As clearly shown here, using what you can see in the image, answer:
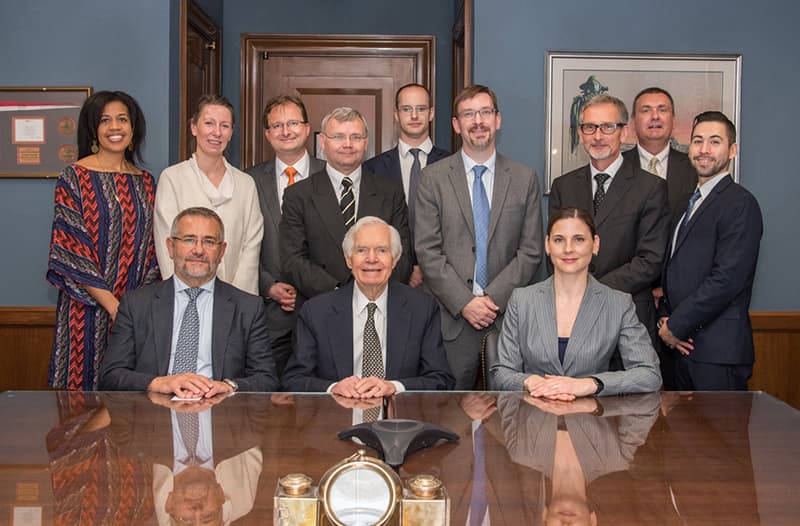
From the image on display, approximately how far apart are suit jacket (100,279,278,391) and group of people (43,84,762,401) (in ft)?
0.03

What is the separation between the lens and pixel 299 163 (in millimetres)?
3926

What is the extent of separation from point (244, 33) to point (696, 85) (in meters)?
3.13

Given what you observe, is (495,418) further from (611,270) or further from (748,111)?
(748,111)

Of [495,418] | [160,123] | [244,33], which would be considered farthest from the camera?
[244,33]

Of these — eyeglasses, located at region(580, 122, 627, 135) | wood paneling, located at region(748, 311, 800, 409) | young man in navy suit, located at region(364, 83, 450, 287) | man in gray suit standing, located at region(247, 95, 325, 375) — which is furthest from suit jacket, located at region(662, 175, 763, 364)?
man in gray suit standing, located at region(247, 95, 325, 375)

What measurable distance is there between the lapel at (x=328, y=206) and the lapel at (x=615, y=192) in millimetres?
1066

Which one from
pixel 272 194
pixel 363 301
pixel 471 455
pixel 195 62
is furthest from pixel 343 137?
pixel 195 62

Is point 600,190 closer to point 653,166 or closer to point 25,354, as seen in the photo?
point 653,166

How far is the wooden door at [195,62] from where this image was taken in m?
4.87

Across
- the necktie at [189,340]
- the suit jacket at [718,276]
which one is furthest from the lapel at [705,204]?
the necktie at [189,340]

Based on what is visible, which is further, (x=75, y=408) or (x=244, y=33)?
(x=244, y=33)

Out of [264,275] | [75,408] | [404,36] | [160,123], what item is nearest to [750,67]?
[404,36]

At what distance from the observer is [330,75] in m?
6.26

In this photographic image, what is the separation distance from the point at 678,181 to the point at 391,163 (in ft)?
4.31
